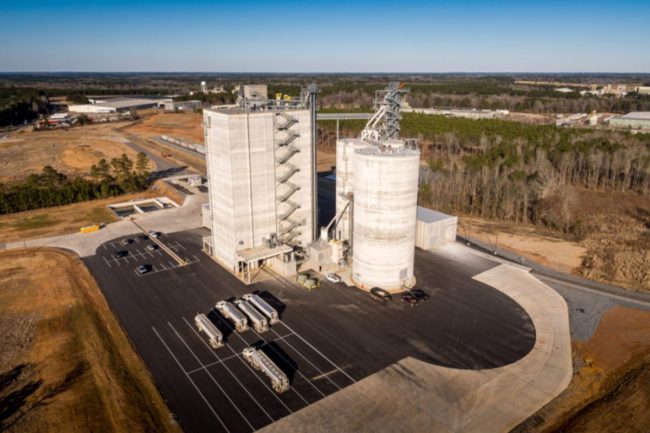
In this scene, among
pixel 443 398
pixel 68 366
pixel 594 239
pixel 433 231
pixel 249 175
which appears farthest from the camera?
pixel 594 239

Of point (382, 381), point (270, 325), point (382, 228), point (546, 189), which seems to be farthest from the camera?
point (546, 189)

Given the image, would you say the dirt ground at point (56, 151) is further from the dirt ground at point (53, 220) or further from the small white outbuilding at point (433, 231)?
the small white outbuilding at point (433, 231)

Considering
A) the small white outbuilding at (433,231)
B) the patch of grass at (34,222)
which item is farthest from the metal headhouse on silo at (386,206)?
the patch of grass at (34,222)

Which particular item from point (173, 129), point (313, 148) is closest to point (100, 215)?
point (313, 148)

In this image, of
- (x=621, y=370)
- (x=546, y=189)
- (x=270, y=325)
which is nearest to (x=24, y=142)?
(x=270, y=325)

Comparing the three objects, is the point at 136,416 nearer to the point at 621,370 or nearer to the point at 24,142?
the point at 621,370

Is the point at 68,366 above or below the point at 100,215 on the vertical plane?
below

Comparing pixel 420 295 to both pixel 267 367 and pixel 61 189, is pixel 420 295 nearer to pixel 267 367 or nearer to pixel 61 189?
pixel 267 367
